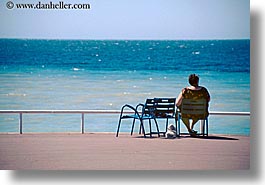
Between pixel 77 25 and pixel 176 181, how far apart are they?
2.16 m

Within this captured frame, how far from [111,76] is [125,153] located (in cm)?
130

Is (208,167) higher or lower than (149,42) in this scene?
lower

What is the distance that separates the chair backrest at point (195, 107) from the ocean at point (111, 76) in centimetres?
11

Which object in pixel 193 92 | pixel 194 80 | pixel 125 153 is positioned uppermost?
pixel 194 80

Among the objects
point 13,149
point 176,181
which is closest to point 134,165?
point 176,181

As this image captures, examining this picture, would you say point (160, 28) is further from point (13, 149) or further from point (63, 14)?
point (13, 149)

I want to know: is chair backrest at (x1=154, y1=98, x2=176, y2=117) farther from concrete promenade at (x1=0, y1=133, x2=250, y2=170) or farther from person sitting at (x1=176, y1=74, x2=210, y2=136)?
concrete promenade at (x1=0, y1=133, x2=250, y2=170)

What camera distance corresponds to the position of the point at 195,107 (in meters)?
16.3

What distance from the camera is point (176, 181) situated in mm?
15602

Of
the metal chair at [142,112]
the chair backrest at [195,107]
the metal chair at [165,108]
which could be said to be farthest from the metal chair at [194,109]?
the metal chair at [142,112]

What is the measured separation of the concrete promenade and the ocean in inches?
11.6

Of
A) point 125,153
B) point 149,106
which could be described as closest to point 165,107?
point 149,106

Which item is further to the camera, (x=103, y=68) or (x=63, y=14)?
(x=103, y=68)

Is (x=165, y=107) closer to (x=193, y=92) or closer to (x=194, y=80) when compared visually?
(x=193, y=92)
